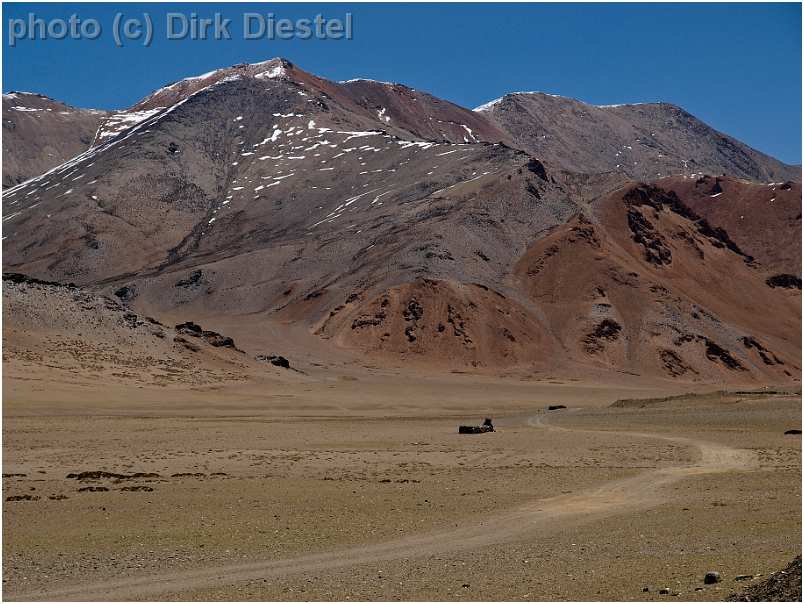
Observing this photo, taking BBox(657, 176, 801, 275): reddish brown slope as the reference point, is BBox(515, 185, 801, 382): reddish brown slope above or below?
below

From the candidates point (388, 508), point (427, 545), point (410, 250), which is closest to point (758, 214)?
point (410, 250)

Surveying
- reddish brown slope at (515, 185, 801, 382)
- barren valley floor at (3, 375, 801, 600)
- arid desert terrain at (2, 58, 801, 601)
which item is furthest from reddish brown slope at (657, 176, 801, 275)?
barren valley floor at (3, 375, 801, 600)

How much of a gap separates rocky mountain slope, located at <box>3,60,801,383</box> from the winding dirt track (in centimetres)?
7618

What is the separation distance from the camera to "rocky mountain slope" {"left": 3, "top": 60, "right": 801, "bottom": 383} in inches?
4345

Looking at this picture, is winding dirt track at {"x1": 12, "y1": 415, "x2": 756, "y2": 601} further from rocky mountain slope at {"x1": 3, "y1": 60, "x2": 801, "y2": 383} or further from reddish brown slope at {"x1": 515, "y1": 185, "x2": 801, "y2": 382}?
reddish brown slope at {"x1": 515, "y1": 185, "x2": 801, "y2": 382}

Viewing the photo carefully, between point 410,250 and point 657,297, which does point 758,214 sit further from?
point 410,250

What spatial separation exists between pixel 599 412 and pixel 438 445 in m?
24.4

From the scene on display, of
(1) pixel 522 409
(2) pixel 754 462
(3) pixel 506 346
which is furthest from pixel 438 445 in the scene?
(3) pixel 506 346

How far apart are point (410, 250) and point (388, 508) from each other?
100480mm

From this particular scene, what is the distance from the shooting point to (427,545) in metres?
19.4

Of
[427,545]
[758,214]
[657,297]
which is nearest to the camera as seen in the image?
[427,545]

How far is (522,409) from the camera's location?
69.9 m

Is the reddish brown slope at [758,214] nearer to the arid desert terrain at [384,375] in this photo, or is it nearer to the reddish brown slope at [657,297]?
the arid desert terrain at [384,375]

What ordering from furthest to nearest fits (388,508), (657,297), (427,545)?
(657,297), (388,508), (427,545)
